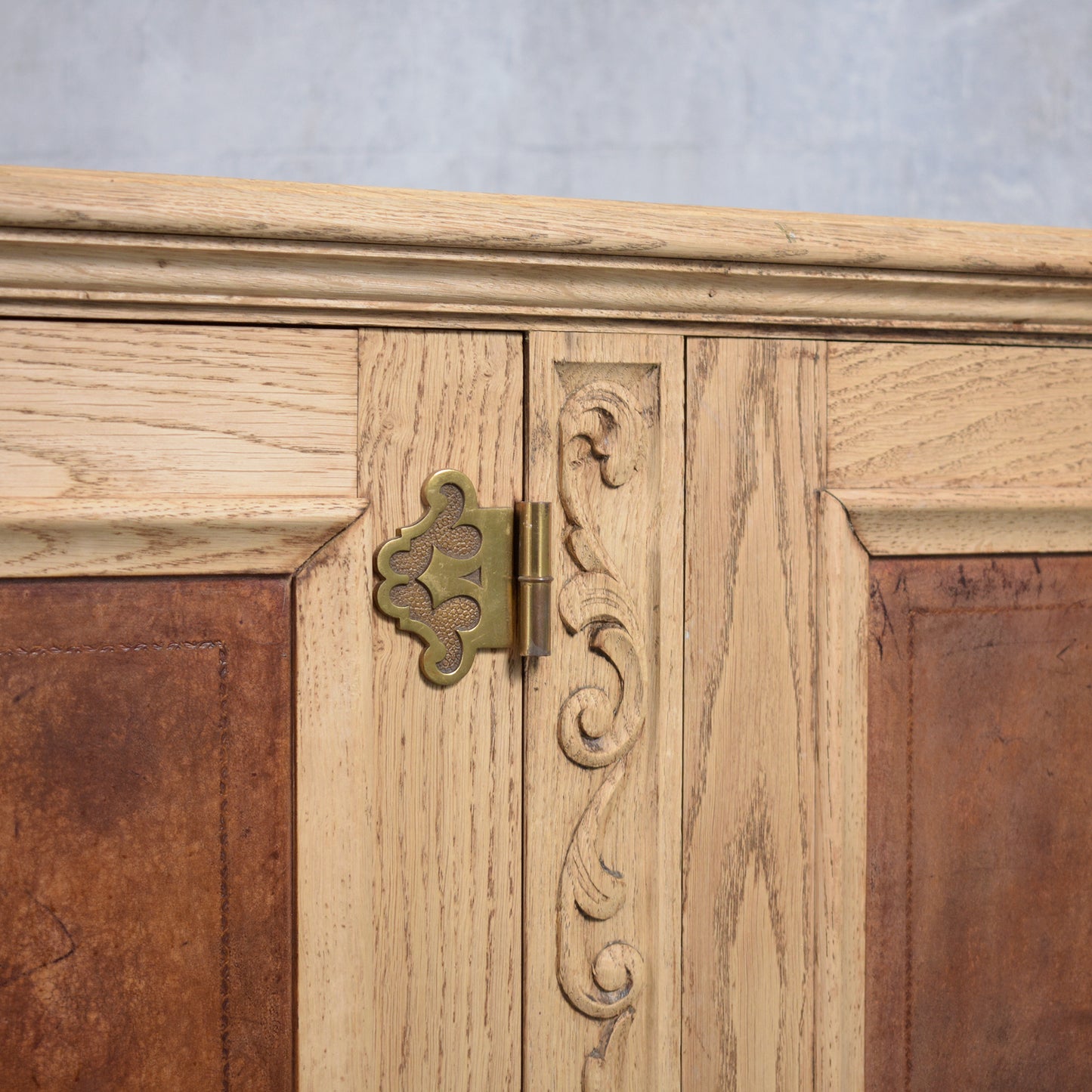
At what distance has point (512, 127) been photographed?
3.37ft

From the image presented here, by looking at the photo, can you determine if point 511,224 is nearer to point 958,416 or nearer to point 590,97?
point 958,416

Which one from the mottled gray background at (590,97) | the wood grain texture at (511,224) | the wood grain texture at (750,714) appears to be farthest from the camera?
the mottled gray background at (590,97)

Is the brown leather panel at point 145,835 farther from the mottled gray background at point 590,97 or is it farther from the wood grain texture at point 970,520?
the mottled gray background at point 590,97

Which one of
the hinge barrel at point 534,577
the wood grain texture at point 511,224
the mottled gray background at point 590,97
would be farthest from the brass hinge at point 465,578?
the mottled gray background at point 590,97

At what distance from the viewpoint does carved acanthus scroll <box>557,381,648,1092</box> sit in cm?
51

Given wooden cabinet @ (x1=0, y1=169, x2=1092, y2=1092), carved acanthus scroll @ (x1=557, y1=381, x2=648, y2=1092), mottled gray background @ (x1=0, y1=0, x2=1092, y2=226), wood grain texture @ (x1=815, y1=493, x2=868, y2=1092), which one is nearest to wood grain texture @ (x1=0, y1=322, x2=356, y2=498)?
wooden cabinet @ (x1=0, y1=169, x2=1092, y2=1092)

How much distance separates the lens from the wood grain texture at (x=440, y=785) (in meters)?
0.48

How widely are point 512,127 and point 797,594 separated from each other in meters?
0.68

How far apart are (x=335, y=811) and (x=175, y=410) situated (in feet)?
0.64

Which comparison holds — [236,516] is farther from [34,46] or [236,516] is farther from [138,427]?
[34,46]

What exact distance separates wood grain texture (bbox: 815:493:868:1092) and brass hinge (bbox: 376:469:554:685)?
16cm

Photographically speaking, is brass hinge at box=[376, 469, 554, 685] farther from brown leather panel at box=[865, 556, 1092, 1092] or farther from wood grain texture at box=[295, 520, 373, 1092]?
brown leather panel at box=[865, 556, 1092, 1092]

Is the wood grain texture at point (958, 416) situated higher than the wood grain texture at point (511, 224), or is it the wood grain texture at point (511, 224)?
the wood grain texture at point (511, 224)

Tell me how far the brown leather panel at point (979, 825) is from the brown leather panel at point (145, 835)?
12.4 inches
